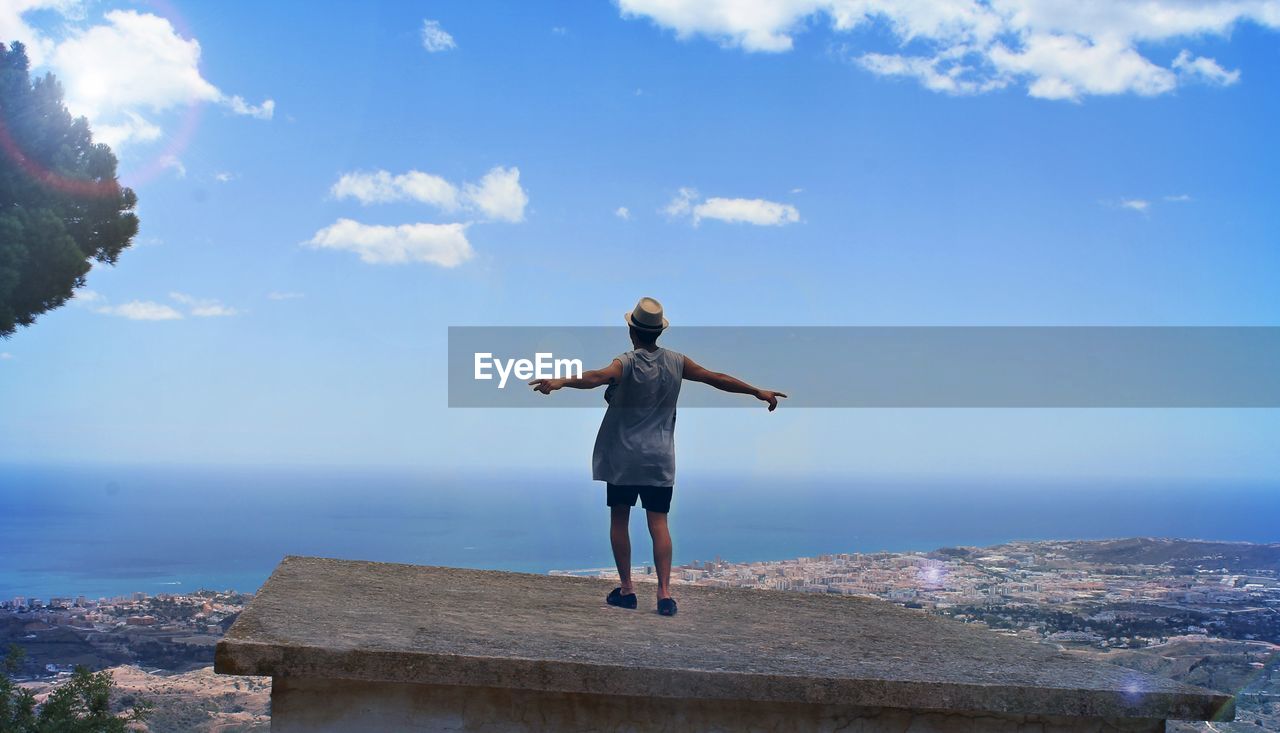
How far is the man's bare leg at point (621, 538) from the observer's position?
22.0ft

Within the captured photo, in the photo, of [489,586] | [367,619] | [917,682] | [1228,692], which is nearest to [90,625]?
[489,586]

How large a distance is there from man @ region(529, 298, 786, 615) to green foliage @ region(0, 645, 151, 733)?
613cm

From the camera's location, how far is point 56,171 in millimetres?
10320

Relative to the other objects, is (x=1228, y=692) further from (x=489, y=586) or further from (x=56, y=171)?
(x=56, y=171)

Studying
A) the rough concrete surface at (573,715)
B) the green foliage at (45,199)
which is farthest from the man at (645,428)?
the green foliage at (45,199)

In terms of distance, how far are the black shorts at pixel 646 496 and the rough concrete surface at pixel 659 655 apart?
70 centimetres

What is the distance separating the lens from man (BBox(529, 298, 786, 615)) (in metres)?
6.52

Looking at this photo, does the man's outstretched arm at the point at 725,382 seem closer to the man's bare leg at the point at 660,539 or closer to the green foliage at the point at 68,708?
the man's bare leg at the point at 660,539

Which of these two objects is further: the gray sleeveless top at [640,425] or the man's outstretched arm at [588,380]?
the gray sleeveless top at [640,425]

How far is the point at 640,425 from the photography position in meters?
6.57

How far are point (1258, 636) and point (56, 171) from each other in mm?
14778

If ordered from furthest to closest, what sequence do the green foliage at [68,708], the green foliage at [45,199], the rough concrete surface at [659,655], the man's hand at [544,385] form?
1. the green foliage at [45,199]
2. the green foliage at [68,708]
3. the man's hand at [544,385]
4. the rough concrete surface at [659,655]

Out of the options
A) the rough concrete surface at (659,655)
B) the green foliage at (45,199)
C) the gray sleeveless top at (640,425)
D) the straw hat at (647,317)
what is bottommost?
the rough concrete surface at (659,655)

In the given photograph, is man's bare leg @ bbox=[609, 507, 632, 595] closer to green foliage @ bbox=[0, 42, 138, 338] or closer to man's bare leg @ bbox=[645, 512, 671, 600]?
man's bare leg @ bbox=[645, 512, 671, 600]
